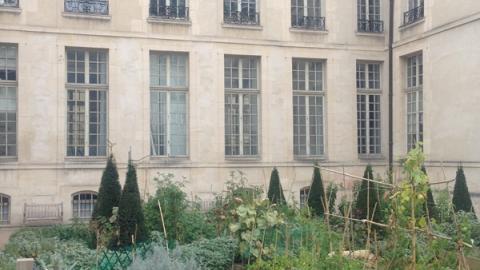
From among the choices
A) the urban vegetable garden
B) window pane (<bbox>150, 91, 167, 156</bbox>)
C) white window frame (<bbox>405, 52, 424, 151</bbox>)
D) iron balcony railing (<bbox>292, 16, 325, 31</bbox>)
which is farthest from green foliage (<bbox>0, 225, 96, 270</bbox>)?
white window frame (<bbox>405, 52, 424, 151</bbox>)

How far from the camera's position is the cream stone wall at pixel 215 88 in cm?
1645

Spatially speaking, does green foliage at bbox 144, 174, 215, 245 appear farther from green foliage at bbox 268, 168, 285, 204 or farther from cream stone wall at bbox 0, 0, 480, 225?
green foliage at bbox 268, 168, 285, 204

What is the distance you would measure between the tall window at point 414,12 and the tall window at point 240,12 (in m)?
4.46

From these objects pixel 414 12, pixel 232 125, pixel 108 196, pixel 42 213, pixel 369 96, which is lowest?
pixel 42 213

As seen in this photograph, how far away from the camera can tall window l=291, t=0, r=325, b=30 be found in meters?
19.3

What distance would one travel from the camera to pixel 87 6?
17.1 meters

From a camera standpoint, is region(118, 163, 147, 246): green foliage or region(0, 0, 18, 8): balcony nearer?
region(118, 163, 147, 246): green foliage

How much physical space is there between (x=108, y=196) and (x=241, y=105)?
698 centimetres

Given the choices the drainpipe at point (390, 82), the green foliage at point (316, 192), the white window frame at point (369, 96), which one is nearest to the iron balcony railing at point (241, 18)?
the white window frame at point (369, 96)

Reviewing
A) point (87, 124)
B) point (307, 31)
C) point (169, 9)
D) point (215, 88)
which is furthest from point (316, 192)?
point (169, 9)

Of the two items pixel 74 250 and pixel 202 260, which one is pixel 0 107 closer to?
pixel 74 250

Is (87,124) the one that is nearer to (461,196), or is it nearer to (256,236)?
(256,236)

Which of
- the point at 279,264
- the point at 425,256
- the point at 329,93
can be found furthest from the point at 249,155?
the point at 425,256

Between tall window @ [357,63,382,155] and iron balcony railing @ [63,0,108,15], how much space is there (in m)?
8.06
